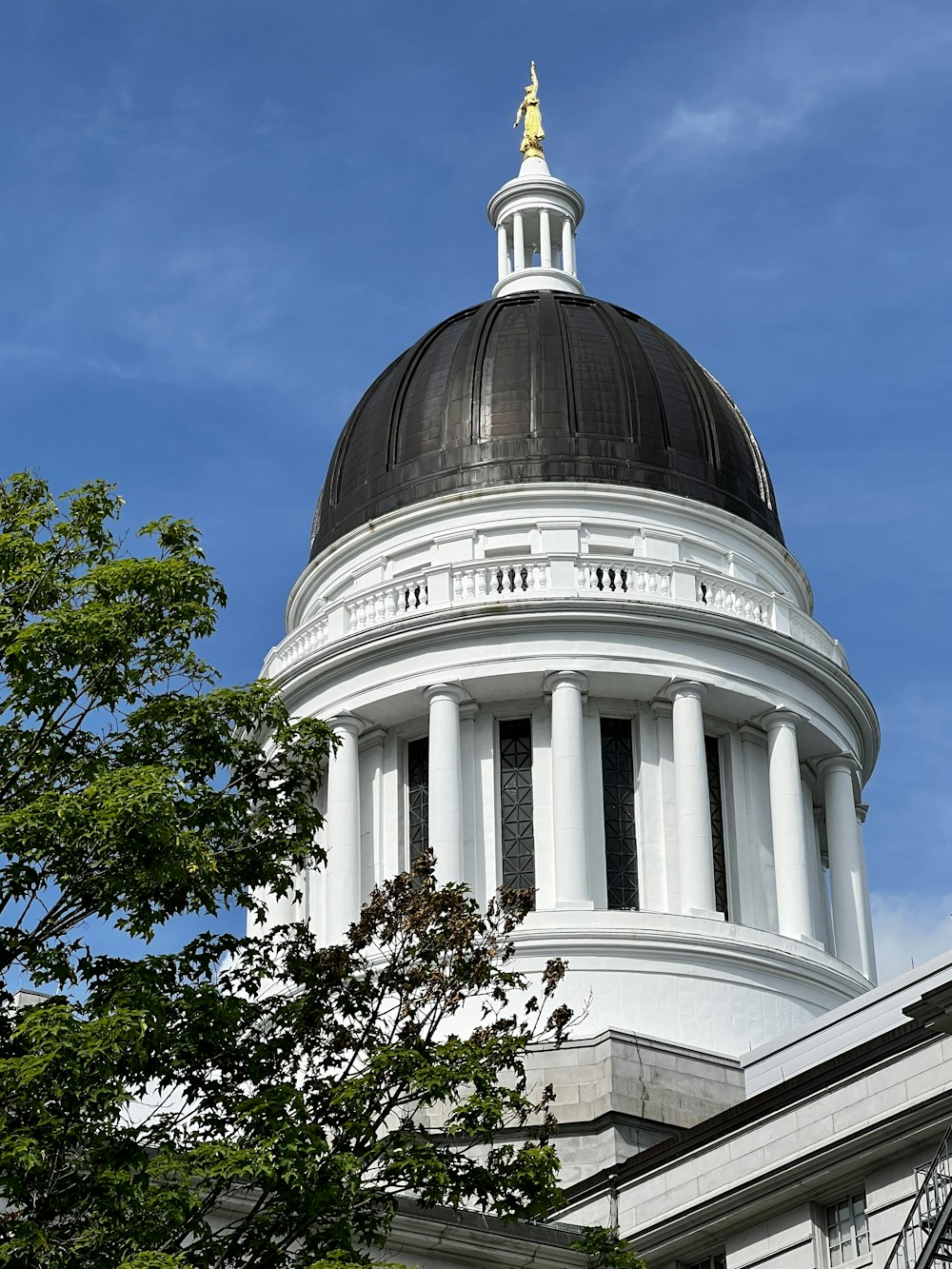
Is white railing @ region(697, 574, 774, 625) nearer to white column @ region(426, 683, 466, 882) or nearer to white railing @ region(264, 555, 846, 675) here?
white railing @ region(264, 555, 846, 675)

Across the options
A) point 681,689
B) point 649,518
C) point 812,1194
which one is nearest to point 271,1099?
point 812,1194

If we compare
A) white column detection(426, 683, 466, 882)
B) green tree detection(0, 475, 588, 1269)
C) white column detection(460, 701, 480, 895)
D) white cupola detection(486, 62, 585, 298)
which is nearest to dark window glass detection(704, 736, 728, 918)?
white column detection(460, 701, 480, 895)

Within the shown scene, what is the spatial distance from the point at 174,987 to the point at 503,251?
3801cm

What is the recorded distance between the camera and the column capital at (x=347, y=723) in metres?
44.6

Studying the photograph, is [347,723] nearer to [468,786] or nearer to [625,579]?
[468,786]

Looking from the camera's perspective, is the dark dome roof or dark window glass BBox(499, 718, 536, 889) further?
the dark dome roof

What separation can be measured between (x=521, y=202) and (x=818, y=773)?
1678 cm

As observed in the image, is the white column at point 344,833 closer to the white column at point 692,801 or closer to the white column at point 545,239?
the white column at point 692,801

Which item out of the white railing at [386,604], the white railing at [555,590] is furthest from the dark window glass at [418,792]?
the white railing at [555,590]

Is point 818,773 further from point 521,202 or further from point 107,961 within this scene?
point 107,961

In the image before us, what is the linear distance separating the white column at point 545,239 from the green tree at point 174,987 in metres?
33.8

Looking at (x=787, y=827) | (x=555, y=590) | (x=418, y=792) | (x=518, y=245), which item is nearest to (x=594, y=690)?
(x=555, y=590)

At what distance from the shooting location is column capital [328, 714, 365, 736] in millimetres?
44594

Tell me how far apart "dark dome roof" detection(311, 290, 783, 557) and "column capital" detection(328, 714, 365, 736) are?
536cm
